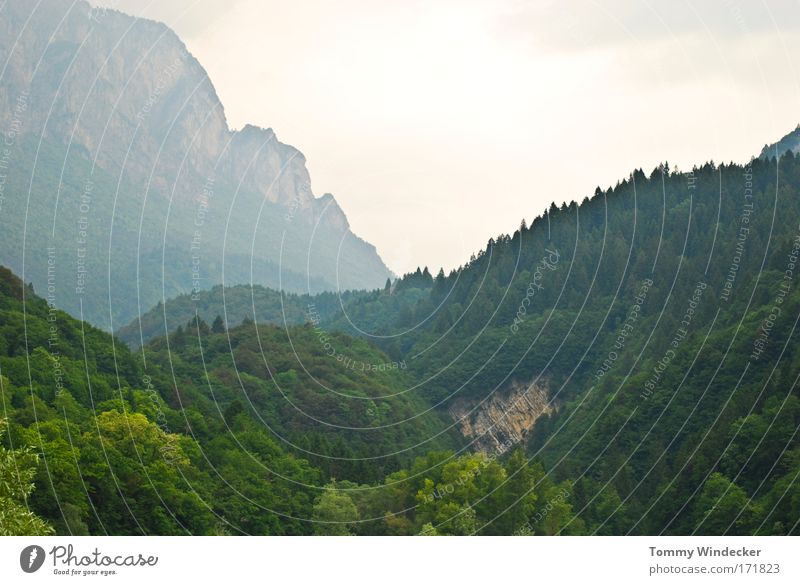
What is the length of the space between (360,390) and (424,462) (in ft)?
220

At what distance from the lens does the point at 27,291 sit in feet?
481

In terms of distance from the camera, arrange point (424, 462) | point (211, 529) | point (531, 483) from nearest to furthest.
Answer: point (211, 529) → point (531, 483) → point (424, 462)

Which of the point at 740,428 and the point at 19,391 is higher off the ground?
the point at 740,428

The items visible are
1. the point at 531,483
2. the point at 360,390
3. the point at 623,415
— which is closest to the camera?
the point at 531,483

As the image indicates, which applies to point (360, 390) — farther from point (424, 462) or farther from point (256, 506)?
point (256, 506)
